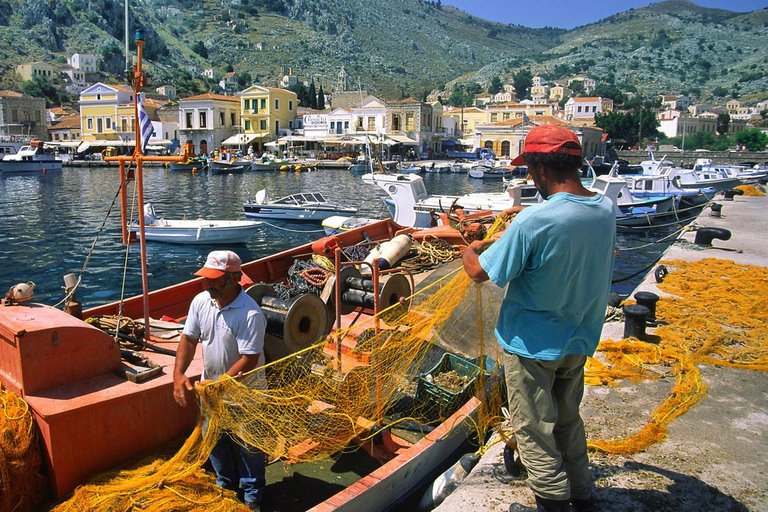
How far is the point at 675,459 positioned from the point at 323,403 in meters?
2.82

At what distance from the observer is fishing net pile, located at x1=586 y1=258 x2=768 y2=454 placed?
15.9ft

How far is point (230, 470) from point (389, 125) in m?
84.9

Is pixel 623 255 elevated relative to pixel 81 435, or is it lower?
lower

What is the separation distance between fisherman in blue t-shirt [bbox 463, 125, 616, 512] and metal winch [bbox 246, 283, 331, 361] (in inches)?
103

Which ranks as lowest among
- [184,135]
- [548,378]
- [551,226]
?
[548,378]

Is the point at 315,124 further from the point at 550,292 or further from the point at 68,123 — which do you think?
the point at 550,292

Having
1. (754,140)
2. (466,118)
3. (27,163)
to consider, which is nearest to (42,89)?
(27,163)

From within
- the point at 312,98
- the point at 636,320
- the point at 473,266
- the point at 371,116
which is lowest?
the point at 636,320

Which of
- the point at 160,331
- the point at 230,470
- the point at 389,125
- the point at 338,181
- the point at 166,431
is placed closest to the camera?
the point at 230,470

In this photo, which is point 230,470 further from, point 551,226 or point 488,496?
point 551,226

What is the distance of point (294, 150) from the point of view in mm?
79562

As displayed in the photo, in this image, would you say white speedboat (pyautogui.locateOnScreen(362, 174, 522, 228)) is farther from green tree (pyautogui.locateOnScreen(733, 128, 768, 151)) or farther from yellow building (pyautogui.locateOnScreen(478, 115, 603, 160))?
green tree (pyautogui.locateOnScreen(733, 128, 768, 151))

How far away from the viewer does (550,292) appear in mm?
2816

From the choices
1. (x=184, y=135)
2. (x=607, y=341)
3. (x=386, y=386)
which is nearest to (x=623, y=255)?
(x=607, y=341)
